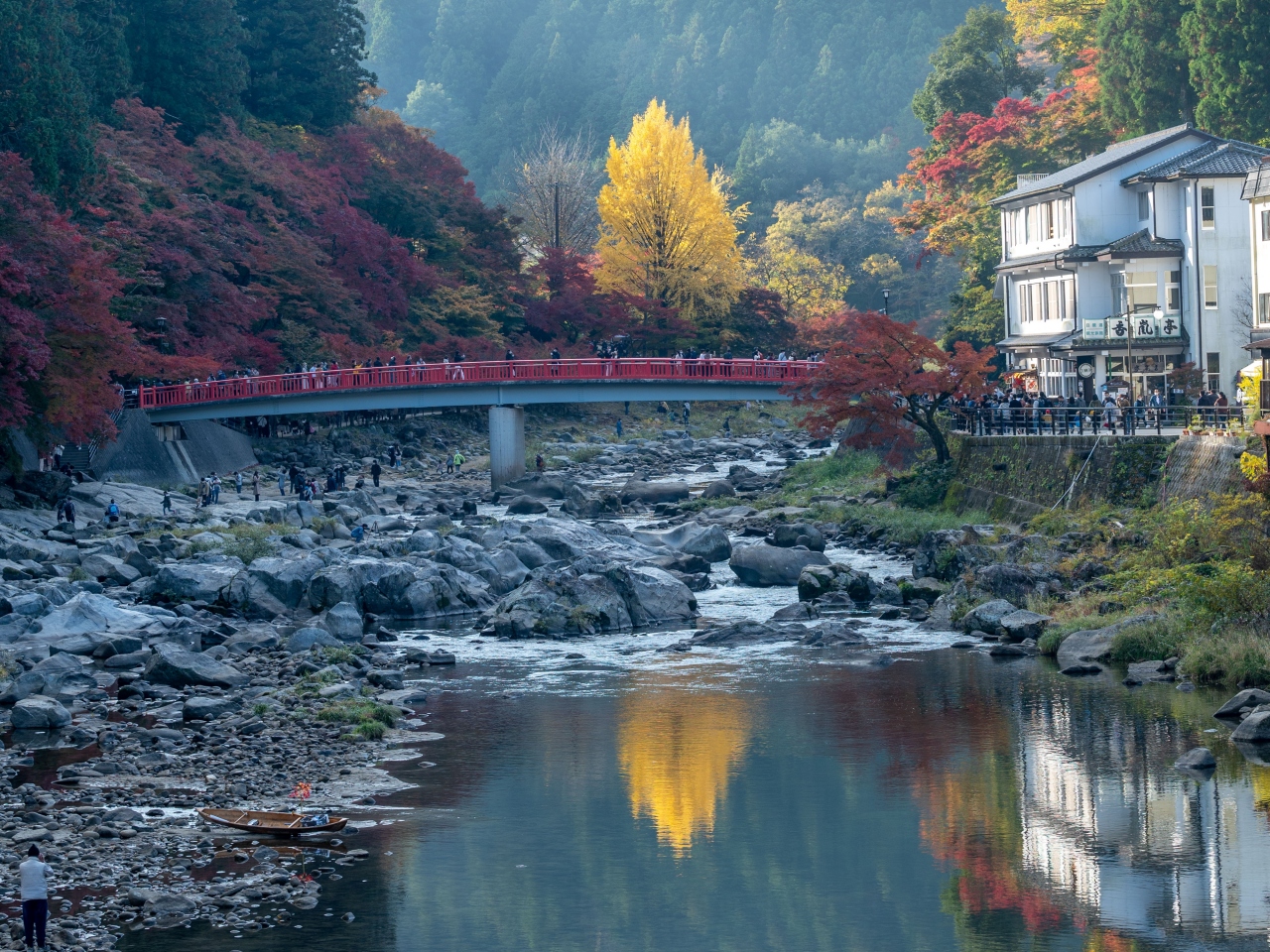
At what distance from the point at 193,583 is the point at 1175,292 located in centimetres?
2983

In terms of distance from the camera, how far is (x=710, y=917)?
1708 centimetres

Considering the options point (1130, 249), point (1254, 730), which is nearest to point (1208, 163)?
point (1130, 249)

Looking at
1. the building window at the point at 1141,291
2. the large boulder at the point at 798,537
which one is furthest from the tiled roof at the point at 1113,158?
the large boulder at the point at 798,537

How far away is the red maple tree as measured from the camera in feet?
144

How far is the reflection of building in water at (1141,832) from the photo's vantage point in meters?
16.8

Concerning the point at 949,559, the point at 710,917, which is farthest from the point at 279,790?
the point at 949,559

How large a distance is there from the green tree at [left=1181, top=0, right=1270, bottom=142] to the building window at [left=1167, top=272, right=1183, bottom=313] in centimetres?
1164

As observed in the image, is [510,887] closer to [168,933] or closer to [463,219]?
[168,933]

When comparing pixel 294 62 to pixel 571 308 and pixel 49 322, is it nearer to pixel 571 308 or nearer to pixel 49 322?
pixel 571 308

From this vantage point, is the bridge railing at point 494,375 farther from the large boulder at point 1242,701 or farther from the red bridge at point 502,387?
the large boulder at point 1242,701

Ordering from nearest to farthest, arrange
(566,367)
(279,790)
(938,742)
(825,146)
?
(279,790), (938,742), (566,367), (825,146)

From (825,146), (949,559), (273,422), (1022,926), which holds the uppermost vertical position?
(825,146)

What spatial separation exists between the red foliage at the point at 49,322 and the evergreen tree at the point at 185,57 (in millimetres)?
19893

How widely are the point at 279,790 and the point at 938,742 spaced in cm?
955
